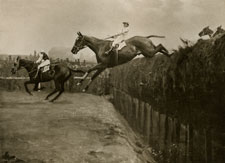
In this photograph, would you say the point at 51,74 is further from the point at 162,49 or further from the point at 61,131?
the point at 162,49

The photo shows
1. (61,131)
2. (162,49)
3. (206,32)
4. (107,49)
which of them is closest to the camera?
(61,131)

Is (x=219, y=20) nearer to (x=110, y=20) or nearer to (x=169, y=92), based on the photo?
(x=169, y=92)

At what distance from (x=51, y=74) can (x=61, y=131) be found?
911 millimetres

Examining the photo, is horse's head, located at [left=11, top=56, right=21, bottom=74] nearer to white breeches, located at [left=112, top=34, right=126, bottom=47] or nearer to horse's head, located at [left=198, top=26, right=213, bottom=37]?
white breeches, located at [left=112, top=34, right=126, bottom=47]

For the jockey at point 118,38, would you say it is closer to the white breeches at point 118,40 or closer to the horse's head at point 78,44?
the white breeches at point 118,40

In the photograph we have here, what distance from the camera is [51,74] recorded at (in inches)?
165

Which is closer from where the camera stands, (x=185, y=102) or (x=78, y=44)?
(x=185, y=102)

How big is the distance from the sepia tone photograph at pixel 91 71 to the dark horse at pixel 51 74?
0.04 feet

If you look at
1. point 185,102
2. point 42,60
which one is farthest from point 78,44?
point 185,102

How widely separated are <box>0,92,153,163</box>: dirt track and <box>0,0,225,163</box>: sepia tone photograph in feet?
0.04

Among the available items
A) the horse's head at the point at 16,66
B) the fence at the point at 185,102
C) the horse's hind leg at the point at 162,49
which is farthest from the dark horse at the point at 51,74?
the horse's hind leg at the point at 162,49

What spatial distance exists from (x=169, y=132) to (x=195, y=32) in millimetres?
1408

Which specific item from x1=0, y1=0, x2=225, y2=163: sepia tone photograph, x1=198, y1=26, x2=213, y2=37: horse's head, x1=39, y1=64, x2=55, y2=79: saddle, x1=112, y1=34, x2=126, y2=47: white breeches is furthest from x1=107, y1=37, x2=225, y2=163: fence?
x1=39, y1=64, x2=55, y2=79: saddle

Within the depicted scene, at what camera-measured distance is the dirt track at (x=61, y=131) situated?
3.42 m
